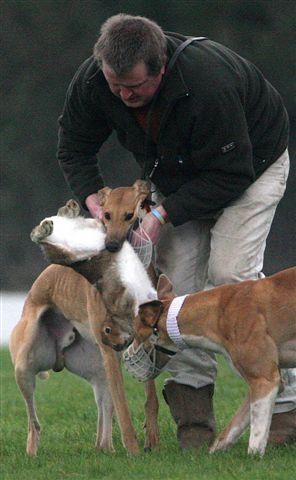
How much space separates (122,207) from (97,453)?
133cm

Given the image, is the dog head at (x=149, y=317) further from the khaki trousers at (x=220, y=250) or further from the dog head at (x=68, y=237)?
the khaki trousers at (x=220, y=250)

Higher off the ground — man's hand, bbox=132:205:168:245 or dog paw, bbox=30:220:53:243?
dog paw, bbox=30:220:53:243

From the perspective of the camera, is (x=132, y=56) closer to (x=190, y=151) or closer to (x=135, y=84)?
(x=135, y=84)

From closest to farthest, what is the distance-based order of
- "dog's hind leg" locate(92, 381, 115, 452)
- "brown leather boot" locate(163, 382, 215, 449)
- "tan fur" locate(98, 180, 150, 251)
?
"tan fur" locate(98, 180, 150, 251) < "brown leather boot" locate(163, 382, 215, 449) < "dog's hind leg" locate(92, 381, 115, 452)

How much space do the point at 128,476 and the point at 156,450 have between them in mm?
1095

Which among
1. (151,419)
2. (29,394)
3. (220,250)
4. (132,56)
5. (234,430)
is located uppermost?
(132,56)

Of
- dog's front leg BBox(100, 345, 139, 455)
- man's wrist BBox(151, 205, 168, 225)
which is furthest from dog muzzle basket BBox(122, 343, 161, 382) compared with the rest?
man's wrist BBox(151, 205, 168, 225)

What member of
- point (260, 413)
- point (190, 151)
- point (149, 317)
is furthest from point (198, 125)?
point (260, 413)

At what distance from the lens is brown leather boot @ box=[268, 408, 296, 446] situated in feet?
26.8

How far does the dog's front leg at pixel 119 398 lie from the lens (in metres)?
8.15

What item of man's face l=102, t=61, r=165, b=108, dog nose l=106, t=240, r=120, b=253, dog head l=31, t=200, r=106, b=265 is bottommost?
dog nose l=106, t=240, r=120, b=253

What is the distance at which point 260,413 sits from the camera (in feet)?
23.7

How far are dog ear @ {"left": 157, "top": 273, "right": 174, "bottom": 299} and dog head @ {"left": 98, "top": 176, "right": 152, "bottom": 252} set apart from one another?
0.28 m

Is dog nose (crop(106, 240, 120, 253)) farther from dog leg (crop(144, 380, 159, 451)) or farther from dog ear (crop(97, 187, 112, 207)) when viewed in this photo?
dog leg (crop(144, 380, 159, 451))
